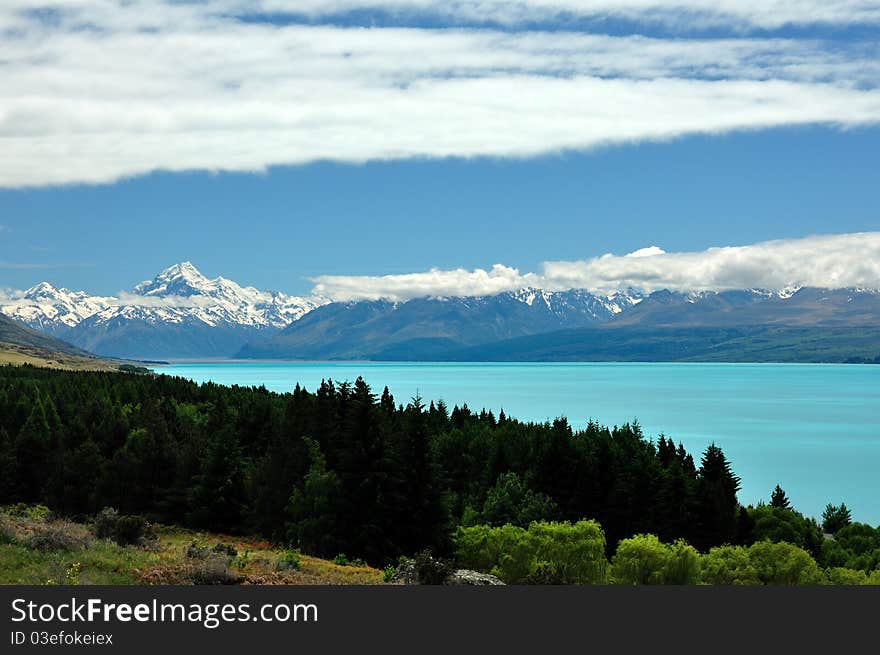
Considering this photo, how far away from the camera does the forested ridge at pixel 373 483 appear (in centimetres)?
7244

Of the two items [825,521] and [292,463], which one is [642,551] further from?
[825,521]

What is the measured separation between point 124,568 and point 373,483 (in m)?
38.6

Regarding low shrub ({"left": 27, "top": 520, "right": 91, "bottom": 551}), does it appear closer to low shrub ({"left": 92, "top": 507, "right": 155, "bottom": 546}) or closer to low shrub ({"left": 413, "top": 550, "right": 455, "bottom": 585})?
low shrub ({"left": 92, "top": 507, "right": 155, "bottom": 546})

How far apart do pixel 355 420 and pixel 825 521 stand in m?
92.4

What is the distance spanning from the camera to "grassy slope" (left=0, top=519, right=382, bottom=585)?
107 feet

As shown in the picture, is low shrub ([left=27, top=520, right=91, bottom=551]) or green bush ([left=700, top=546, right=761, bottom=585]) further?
green bush ([left=700, top=546, right=761, bottom=585])

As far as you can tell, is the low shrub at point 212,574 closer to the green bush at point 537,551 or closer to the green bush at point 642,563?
the green bush at point 537,551

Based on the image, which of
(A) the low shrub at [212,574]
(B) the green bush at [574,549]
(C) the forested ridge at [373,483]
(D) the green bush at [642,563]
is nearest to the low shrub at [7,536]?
(A) the low shrub at [212,574]

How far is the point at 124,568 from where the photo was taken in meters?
34.6

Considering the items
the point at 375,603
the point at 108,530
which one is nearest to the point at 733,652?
the point at 375,603

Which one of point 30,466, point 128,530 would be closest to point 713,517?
point 128,530

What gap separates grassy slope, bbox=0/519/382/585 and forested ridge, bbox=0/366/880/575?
2702cm

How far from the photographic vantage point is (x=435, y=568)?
38.9m

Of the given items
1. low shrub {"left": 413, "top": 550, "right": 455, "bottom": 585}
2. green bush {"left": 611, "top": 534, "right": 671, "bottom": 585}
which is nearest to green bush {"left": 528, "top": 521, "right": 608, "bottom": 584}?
green bush {"left": 611, "top": 534, "right": 671, "bottom": 585}
